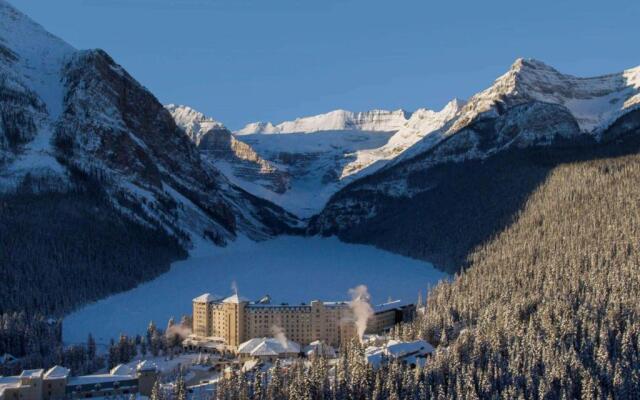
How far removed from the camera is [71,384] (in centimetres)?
9012

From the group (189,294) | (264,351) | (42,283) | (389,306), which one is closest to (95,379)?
(264,351)

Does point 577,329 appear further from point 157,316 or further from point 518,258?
point 157,316

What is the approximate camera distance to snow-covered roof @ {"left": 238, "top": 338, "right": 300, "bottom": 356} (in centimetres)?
10400

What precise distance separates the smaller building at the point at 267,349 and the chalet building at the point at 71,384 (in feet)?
48.6

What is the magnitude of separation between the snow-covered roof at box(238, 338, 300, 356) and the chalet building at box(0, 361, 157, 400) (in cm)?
1528

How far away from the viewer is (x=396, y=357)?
303 feet

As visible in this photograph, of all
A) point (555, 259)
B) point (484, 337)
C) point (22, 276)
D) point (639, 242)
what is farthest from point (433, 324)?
point (22, 276)

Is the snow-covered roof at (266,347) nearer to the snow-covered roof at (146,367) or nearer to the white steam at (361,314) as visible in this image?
the white steam at (361,314)

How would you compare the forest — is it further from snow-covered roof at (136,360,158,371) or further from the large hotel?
the large hotel

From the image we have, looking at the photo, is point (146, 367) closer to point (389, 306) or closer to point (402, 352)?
point (402, 352)

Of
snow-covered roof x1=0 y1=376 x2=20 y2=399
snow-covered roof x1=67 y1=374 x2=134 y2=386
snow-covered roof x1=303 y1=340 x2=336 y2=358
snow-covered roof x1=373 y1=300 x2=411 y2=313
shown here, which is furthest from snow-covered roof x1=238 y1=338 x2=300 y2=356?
snow-covered roof x1=0 y1=376 x2=20 y2=399

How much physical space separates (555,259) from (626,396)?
57858mm

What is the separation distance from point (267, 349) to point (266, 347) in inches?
26.2

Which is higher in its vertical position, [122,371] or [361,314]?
[361,314]
